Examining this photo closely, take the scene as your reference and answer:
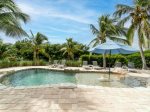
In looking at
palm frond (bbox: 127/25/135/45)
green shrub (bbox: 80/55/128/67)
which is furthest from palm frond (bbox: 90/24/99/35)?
palm frond (bbox: 127/25/135/45)

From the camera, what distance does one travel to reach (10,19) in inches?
554

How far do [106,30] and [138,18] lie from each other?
4.72 metres

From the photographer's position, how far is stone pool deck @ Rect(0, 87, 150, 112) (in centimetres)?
638

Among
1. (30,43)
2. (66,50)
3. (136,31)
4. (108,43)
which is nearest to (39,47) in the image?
(30,43)

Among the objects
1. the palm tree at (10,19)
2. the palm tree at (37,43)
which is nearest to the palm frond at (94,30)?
the palm tree at (37,43)

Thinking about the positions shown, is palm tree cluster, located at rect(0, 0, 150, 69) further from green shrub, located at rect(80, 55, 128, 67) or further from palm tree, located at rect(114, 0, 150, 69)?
green shrub, located at rect(80, 55, 128, 67)

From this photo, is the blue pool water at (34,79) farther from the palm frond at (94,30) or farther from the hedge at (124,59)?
the hedge at (124,59)

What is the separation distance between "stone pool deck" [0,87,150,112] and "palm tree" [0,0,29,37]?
5722mm

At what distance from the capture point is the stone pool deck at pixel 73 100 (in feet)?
20.9

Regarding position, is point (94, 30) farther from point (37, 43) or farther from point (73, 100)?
point (73, 100)

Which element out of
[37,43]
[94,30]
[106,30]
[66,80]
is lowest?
[66,80]

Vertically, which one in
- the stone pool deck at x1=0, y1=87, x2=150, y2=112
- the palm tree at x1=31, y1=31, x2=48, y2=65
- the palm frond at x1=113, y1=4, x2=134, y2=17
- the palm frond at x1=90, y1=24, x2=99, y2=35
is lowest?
the stone pool deck at x1=0, y1=87, x2=150, y2=112

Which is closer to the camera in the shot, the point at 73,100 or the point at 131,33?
the point at 73,100

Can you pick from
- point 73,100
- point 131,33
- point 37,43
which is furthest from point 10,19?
point 37,43
